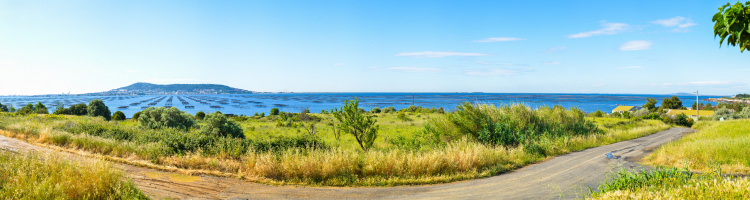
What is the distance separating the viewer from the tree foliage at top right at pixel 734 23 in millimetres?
3568

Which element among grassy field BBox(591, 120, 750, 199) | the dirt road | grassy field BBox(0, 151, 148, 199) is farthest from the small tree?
grassy field BBox(591, 120, 750, 199)

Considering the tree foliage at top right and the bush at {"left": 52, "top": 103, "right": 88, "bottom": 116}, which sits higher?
the tree foliage at top right

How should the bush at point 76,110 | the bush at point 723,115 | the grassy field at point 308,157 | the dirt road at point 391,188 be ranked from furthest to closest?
1. the bush at point 76,110
2. the bush at point 723,115
3. the grassy field at point 308,157
4. the dirt road at point 391,188

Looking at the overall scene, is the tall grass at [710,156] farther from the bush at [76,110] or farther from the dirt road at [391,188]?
the bush at [76,110]

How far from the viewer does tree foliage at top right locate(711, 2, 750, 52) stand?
3.57 metres

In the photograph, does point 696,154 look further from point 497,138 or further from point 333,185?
point 333,185

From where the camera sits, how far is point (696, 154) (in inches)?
439

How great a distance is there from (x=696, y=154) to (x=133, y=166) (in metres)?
17.4

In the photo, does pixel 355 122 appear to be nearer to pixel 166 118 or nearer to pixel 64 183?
pixel 64 183

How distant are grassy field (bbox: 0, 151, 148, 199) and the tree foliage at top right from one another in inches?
350

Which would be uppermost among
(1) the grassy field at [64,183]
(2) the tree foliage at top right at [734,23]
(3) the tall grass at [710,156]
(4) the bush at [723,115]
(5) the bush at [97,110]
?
(2) the tree foliage at top right at [734,23]

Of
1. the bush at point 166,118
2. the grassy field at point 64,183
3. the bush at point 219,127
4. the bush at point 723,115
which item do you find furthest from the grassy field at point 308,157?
the bush at point 723,115

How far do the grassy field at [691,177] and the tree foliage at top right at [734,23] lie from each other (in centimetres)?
186

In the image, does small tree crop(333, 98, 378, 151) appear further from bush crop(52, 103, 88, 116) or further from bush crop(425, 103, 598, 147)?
bush crop(52, 103, 88, 116)
